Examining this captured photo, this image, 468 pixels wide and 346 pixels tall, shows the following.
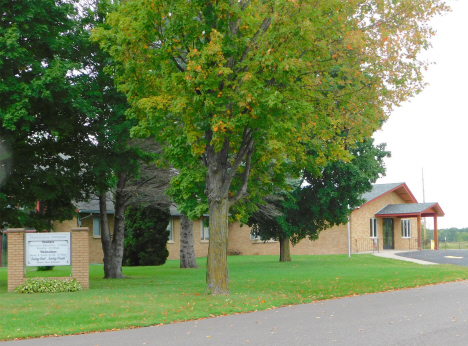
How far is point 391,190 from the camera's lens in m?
44.8

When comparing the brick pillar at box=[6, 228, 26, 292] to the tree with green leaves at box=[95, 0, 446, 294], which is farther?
the brick pillar at box=[6, 228, 26, 292]

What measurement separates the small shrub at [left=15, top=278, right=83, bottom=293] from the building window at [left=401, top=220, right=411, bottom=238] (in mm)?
35336

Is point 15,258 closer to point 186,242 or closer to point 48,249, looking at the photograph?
point 48,249

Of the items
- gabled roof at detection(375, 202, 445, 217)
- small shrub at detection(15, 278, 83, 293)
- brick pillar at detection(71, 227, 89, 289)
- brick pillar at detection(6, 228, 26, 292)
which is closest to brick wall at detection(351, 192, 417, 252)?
gabled roof at detection(375, 202, 445, 217)

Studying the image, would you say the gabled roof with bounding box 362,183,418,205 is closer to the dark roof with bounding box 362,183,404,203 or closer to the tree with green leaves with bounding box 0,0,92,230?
the dark roof with bounding box 362,183,404,203

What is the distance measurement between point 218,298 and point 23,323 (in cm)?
488

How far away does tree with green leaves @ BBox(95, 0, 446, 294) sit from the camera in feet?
45.3

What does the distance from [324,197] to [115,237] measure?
11271 millimetres

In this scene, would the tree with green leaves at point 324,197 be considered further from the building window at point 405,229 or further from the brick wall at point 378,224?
the building window at point 405,229

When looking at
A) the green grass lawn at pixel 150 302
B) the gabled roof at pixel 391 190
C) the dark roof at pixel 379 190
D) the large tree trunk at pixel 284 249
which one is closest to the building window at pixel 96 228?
the large tree trunk at pixel 284 249

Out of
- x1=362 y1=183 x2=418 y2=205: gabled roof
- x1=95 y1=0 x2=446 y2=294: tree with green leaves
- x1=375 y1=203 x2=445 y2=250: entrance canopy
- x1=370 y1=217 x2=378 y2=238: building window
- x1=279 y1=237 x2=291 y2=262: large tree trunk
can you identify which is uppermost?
x1=95 y1=0 x2=446 y2=294: tree with green leaves

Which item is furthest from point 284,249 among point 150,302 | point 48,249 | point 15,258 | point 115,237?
point 150,302

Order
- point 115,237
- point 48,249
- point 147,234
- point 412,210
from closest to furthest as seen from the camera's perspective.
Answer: point 48,249 < point 115,237 < point 147,234 < point 412,210

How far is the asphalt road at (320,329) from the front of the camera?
8812mm
